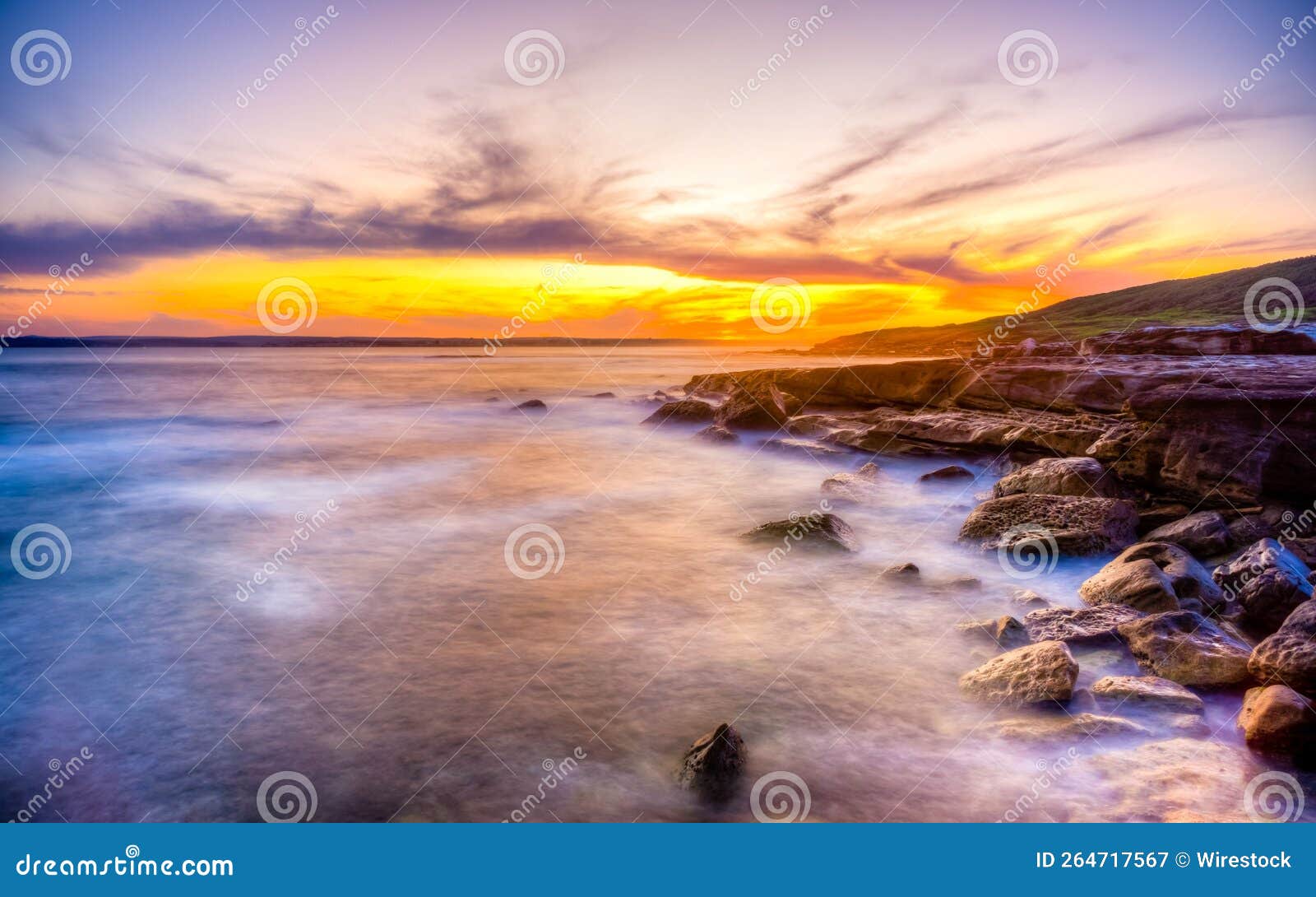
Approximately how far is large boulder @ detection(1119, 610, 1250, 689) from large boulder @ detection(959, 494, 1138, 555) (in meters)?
2.51

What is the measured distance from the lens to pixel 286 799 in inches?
181

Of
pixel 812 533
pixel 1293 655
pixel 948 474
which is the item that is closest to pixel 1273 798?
pixel 1293 655

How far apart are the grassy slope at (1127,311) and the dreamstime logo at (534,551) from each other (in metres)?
43.4

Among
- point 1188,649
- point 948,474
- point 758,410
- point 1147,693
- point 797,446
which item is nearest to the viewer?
point 1147,693

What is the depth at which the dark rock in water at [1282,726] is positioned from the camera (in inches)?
176

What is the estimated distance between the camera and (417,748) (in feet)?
16.6

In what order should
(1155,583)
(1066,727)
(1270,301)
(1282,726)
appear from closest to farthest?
(1282,726)
(1066,727)
(1155,583)
(1270,301)

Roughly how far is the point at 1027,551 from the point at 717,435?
11104 mm

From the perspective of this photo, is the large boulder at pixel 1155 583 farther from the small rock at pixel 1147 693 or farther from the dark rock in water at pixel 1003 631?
the small rock at pixel 1147 693

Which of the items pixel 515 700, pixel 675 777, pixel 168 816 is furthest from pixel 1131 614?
pixel 168 816

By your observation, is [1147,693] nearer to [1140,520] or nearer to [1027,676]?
[1027,676]

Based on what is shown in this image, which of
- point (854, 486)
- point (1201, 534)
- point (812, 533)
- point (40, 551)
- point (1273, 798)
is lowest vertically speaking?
point (1273, 798)

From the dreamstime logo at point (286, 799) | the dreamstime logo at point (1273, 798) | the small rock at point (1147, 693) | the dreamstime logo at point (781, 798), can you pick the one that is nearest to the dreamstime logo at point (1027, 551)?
the small rock at point (1147, 693)

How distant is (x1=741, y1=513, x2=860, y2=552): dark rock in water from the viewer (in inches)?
375
